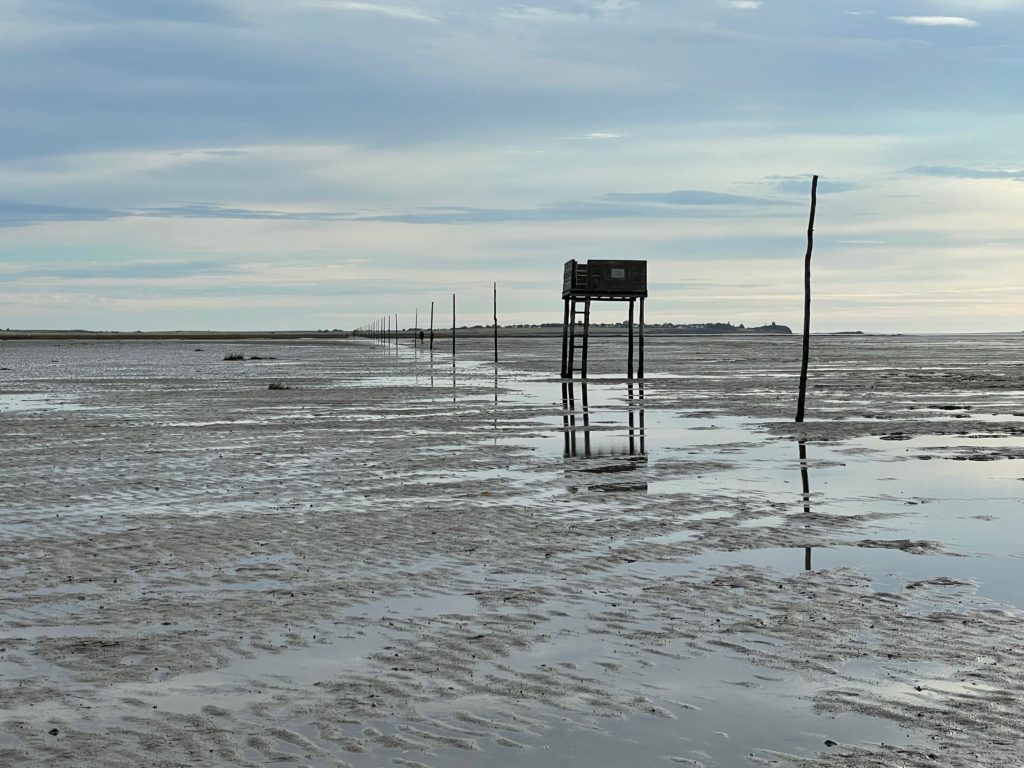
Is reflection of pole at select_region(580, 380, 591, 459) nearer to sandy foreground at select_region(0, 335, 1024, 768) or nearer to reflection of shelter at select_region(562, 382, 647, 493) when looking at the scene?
reflection of shelter at select_region(562, 382, 647, 493)

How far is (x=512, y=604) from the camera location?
973 centimetres

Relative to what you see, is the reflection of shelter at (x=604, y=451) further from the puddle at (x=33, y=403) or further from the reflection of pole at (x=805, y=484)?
the puddle at (x=33, y=403)

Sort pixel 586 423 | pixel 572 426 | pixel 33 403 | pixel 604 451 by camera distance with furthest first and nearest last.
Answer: pixel 33 403, pixel 586 423, pixel 572 426, pixel 604 451

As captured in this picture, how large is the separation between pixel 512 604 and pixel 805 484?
28.8 ft

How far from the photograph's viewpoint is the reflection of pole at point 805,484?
38.2 ft

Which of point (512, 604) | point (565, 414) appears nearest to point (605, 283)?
point (565, 414)

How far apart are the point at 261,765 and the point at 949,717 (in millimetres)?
3991

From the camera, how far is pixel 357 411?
107 feet

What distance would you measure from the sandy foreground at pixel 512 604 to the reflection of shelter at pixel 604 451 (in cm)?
13

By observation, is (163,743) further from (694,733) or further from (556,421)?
(556,421)

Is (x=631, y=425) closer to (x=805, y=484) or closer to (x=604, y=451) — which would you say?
(x=604, y=451)

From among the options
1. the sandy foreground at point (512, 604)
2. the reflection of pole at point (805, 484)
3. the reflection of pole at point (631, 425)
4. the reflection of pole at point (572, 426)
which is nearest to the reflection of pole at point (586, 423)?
the reflection of pole at point (572, 426)

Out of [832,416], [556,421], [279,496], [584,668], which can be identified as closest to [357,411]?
[556,421]

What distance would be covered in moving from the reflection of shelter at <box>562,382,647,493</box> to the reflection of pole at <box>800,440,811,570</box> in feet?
7.88
